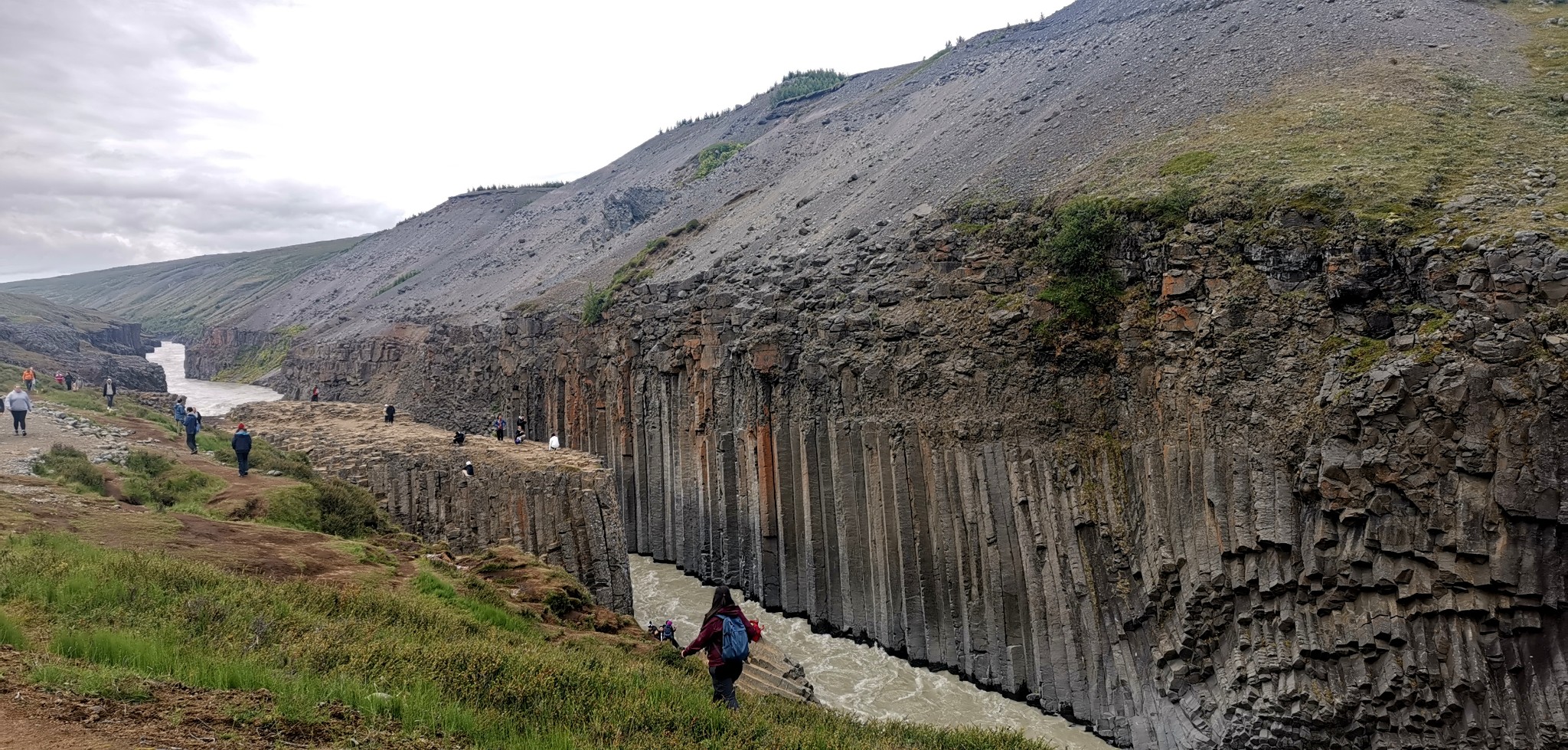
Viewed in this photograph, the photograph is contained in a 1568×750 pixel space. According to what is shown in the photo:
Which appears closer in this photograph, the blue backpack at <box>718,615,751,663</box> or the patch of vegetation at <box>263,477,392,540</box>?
the blue backpack at <box>718,615,751,663</box>

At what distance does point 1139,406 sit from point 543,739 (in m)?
14.6

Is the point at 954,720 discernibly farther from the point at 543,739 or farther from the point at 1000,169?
the point at 1000,169

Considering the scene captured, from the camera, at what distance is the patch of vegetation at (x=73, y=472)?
16422 millimetres

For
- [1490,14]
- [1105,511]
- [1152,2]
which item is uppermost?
[1152,2]

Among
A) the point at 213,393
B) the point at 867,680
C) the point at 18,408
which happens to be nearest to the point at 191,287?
the point at 213,393

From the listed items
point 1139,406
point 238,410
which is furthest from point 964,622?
point 238,410

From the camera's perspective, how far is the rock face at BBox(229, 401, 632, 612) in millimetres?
22797

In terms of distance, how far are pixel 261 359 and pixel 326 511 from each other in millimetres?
63708

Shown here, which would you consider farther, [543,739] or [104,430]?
[104,430]

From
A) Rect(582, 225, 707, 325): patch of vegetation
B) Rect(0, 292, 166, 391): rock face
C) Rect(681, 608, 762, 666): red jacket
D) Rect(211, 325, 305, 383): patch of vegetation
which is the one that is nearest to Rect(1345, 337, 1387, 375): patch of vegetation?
Rect(681, 608, 762, 666): red jacket

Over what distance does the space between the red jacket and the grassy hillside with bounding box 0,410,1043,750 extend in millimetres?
499

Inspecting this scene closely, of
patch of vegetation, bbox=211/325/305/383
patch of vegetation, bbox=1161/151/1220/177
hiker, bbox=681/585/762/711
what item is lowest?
hiker, bbox=681/585/762/711

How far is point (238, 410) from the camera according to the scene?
37.3 m

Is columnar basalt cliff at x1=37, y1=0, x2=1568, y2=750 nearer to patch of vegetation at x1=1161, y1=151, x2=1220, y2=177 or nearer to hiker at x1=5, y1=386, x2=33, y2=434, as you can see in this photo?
patch of vegetation at x1=1161, y1=151, x2=1220, y2=177
